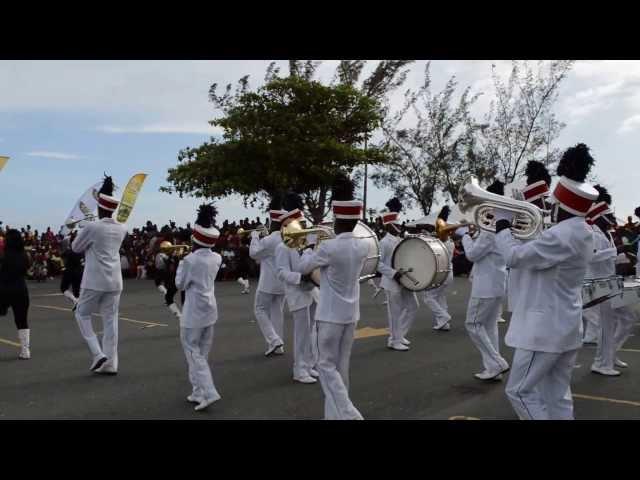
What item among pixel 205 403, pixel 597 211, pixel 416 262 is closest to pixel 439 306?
pixel 416 262

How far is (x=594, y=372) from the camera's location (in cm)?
709

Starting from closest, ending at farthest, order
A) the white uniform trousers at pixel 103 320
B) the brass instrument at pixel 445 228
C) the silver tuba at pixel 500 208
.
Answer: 1. the silver tuba at pixel 500 208
2. the white uniform trousers at pixel 103 320
3. the brass instrument at pixel 445 228

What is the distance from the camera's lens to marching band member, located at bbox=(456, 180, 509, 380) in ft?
22.1

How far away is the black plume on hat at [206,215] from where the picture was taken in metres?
5.91

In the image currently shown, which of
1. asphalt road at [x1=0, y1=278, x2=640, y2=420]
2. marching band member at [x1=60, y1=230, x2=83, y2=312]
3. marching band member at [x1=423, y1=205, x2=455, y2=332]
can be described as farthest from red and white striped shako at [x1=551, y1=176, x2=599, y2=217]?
marching band member at [x1=60, y1=230, x2=83, y2=312]

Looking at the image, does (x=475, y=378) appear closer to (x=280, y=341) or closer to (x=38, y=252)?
(x=280, y=341)

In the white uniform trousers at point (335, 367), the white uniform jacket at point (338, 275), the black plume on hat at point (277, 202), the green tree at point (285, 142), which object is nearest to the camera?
the white uniform trousers at point (335, 367)

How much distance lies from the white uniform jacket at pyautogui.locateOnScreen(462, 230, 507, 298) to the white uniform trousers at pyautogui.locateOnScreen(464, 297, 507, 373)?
0.09 meters

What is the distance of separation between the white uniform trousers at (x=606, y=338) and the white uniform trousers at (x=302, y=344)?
339cm

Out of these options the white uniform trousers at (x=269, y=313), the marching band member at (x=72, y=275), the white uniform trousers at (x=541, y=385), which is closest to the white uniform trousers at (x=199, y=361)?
the white uniform trousers at (x=269, y=313)

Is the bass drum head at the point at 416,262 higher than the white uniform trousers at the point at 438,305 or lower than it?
higher

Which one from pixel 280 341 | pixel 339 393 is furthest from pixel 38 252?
pixel 339 393

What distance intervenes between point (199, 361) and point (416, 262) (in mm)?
3868

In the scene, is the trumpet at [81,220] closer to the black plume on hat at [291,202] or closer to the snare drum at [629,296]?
the black plume on hat at [291,202]
